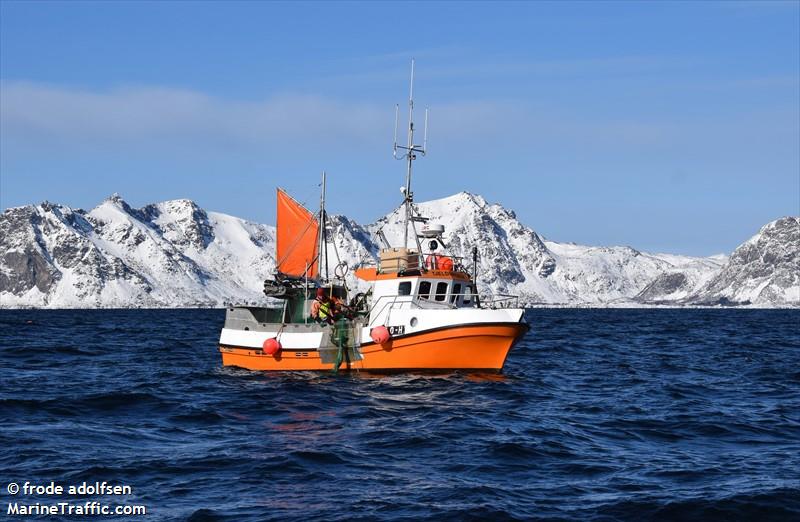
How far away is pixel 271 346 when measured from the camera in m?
41.1

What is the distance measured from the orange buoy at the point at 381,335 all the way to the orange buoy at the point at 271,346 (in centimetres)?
512

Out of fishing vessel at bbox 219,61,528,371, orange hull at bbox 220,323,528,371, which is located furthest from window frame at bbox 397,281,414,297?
orange hull at bbox 220,323,528,371

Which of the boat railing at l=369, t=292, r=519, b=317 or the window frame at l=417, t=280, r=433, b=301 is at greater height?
the window frame at l=417, t=280, r=433, b=301

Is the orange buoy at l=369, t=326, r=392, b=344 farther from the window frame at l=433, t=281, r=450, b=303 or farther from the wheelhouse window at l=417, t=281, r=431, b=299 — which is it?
the window frame at l=433, t=281, r=450, b=303

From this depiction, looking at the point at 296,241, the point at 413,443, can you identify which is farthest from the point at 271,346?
the point at 413,443

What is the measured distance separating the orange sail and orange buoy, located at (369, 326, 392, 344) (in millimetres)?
8506

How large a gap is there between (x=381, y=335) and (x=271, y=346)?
5790 millimetres

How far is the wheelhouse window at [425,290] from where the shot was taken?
39969mm

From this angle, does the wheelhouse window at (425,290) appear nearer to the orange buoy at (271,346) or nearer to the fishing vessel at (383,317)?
the fishing vessel at (383,317)

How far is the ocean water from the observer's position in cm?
1812

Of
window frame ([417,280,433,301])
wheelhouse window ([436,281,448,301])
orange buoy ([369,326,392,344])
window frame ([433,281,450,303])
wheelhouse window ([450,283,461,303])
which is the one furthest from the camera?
wheelhouse window ([450,283,461,303])

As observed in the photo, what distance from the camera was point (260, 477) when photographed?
66.6 feet

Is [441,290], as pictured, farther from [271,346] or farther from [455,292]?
[271,346]

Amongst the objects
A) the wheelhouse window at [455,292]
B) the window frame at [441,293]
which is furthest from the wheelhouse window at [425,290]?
the wheelhouse window at [455,292]
